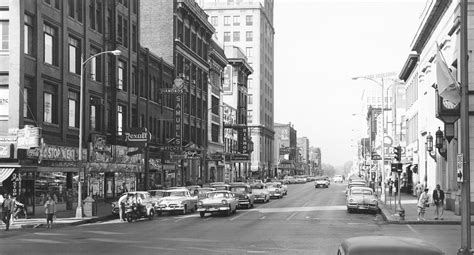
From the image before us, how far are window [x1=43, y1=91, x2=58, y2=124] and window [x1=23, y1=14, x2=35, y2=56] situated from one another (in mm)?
3179

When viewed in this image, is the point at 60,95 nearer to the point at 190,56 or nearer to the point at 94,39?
the point at 94,39

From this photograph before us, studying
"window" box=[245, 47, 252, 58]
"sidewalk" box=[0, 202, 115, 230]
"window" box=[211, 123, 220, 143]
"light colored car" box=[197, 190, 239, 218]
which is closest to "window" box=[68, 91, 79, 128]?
"sidewalk" box=[0, 202, 115, 230]

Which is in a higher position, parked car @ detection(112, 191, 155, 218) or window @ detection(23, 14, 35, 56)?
window @ detection(23, 14, 35, 56)

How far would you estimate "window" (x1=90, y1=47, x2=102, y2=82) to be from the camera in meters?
48.3

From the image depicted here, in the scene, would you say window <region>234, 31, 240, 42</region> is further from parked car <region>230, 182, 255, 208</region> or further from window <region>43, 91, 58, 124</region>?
window <region>43, 91, 58, 124</region>

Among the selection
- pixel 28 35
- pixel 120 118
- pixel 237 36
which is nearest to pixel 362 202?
pixel 28 35

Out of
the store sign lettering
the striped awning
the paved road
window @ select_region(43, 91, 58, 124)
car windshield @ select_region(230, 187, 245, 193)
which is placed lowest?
the paved road

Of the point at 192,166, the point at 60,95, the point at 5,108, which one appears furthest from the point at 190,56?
the point at 5,108

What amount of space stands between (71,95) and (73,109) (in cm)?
103

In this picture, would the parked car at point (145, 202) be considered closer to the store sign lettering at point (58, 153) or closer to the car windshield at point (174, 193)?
the car windshield at point (174, 193)

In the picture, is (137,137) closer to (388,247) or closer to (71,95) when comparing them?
(71,95)

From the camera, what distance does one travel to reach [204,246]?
20.2 meters

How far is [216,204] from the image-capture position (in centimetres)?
3594

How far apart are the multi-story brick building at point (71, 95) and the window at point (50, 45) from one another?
2.5 inches
